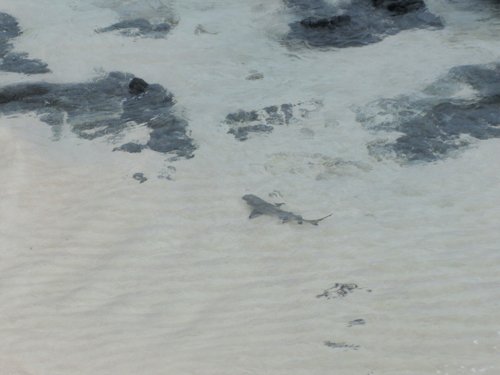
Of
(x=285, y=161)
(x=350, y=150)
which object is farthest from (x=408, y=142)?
(x=285, y=161)

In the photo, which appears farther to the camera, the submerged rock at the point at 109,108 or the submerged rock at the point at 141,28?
the submerged rock at the point at 141,28

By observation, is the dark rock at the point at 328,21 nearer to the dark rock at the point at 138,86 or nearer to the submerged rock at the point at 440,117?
the submerged rock at the point at 440,117

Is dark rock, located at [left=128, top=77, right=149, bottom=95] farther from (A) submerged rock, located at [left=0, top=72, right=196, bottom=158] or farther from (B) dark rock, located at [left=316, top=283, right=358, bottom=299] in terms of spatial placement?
(B) dark rock, located at [left=316, top=283, right=358, bottom=299]

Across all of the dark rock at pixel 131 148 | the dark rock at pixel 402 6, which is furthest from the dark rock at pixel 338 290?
the dark rock at pixel 402 6

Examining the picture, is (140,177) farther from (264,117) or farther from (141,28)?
(141,28)

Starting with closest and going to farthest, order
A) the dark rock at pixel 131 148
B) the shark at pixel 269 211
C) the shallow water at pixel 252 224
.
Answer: the shallow water at pixel 252 224 < the shark at pixel 269 211 < the dark rock at pixel 131 148

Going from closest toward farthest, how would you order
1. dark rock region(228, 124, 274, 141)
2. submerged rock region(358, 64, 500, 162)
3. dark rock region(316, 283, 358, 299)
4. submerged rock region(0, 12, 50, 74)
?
dark rock region(316, 283, 358, 299)
submerged rock region(358, 64, 500, 162)
dark rock region(228, 124, 274, 141)
submerged rock region(0, 12, 50, 74)

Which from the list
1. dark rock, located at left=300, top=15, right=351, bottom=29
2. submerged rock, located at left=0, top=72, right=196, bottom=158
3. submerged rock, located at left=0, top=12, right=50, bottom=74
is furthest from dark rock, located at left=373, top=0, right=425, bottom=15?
submerged rock, located at left=0, top=12, right=50, bottom=74
